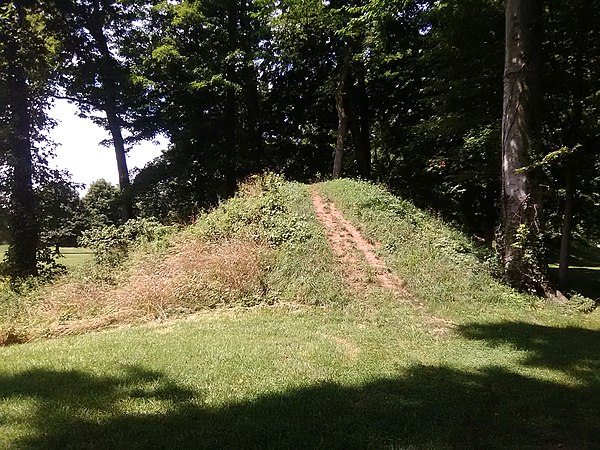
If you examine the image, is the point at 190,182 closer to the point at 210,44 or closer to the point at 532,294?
the point at 210,44

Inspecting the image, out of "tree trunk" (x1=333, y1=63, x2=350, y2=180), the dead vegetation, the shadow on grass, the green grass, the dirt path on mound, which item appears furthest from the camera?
"tree trunk" (x1=333, y1=63, x2=350, y2=180)

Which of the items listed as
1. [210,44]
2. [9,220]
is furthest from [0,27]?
[210,44]

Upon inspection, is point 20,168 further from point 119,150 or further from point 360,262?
point 360,262

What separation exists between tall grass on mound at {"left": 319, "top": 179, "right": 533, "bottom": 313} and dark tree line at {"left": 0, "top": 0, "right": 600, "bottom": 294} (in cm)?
72

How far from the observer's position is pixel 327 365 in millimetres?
4988

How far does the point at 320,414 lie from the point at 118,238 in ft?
31.3

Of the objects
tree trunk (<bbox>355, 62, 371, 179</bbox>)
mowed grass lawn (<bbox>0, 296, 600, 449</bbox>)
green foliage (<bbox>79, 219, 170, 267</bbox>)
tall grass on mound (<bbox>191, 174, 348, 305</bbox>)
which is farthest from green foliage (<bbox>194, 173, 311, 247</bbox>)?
tree trunk (<bbox>355, 62, 371, 179</bbox>)

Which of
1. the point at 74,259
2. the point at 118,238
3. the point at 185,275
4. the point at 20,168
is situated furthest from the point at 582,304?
the point at 74,259

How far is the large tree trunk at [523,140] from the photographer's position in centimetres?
900

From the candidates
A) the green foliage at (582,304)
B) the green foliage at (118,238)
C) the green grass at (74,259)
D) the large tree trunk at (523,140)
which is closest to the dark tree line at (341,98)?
the large tree trunk at (523,140)

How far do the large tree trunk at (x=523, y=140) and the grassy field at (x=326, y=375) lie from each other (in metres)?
0.79

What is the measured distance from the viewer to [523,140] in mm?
9156

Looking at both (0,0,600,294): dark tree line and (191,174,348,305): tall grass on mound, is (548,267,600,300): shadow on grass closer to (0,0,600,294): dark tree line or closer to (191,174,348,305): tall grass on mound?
(0,0,600,294): dark tree line

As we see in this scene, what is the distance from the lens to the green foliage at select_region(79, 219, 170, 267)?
11.1 meters
